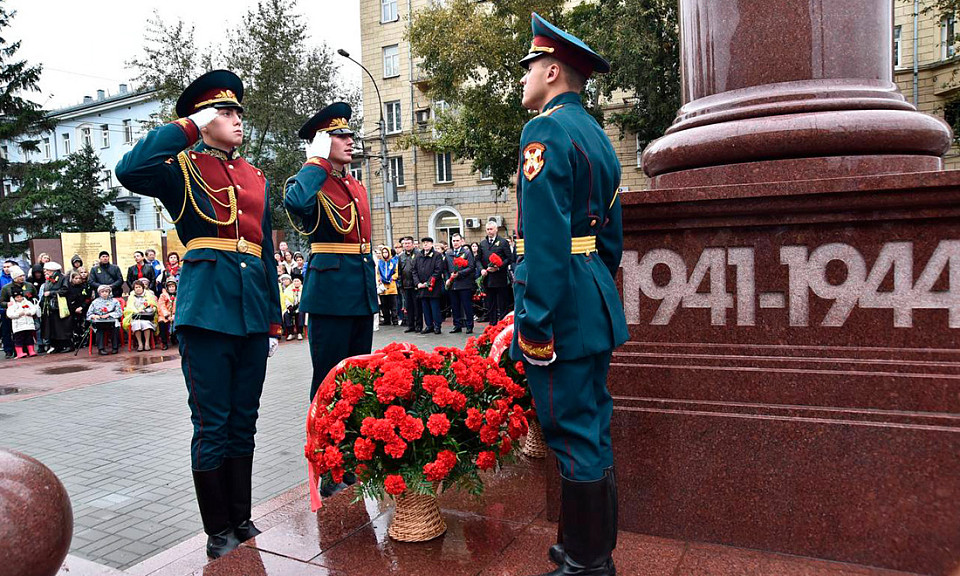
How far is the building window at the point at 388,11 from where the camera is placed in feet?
110

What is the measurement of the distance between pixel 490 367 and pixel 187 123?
71.8 inches

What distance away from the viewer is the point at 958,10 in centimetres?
1841

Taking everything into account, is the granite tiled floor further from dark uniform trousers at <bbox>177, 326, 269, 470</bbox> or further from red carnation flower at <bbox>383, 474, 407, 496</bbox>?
dark uniform trousers at <bbox>177, 326, 269, 470</bbox>

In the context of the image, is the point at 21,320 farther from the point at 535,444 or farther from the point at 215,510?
the point at 535,444

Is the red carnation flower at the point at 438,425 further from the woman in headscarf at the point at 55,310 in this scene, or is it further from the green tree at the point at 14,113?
the green tree at the point at 14,113

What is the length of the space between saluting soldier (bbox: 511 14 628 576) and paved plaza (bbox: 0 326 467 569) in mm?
2541

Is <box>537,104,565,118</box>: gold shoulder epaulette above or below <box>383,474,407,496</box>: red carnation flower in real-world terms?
above

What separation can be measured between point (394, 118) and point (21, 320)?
23432 millimetres

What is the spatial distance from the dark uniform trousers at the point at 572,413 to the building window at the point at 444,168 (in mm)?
30378

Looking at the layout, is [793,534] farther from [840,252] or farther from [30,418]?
[30,418]

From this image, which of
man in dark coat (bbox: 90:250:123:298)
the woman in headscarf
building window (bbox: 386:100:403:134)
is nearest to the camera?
the woman in headscarf

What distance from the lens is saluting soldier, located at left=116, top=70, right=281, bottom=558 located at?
10.7 ft

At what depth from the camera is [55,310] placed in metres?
13.6

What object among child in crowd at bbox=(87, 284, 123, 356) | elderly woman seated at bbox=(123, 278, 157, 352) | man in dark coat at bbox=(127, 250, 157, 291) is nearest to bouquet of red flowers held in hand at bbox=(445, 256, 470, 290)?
elderly woman seated at bbox=(123, 278, 157, 352)
